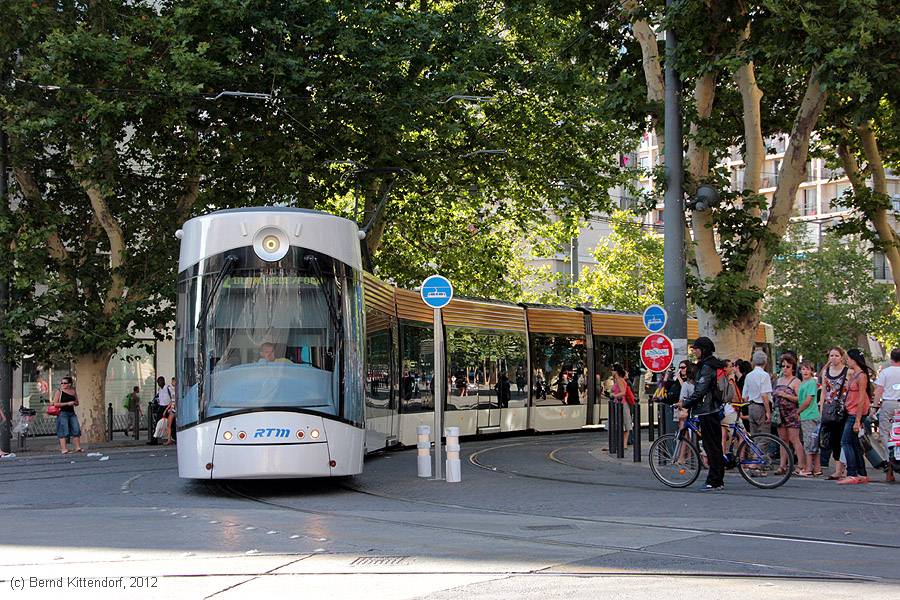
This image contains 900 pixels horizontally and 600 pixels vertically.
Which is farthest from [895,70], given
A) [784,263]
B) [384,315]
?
[784,263]

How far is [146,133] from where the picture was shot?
26.8m

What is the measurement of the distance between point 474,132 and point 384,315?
10484 mm

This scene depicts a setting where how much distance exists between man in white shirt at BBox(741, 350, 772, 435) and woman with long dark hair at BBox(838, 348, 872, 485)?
1.13 metres

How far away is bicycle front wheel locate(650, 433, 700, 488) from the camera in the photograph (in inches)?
590

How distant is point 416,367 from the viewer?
24000mm

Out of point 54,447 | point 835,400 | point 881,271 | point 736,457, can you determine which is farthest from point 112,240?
point 881,271

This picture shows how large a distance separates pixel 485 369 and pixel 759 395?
38.2 ft

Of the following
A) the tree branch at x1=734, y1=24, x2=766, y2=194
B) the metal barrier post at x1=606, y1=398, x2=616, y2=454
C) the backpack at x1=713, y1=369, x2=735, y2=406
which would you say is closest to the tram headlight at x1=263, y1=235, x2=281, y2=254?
the backpack at x1=713, y1=369, x2=735, y2=406

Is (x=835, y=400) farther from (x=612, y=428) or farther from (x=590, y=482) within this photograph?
(x=612, y=428)

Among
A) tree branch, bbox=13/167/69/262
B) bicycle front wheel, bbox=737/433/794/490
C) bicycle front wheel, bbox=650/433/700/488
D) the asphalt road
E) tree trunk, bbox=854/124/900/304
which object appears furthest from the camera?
tree branch, bbox=13/167/69/262

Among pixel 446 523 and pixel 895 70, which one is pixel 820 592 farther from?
pixel 895 70

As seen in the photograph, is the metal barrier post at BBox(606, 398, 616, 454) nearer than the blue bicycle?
No

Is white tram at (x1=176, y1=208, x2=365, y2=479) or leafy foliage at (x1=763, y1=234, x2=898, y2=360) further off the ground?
leafy foliage at (x1=763, y1=234, x2=898, y2=360)

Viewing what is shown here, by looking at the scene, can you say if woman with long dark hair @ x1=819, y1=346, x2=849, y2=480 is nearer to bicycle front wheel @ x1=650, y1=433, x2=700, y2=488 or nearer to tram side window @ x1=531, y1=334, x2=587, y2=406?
bicycle front wheel @ x1=650, y1=433, x2=700, y2=488
